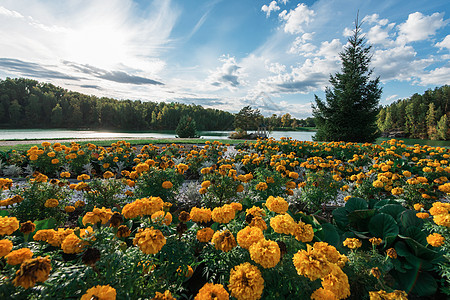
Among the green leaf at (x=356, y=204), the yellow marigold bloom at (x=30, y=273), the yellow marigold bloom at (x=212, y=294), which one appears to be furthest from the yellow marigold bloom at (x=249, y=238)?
the green leaf at (x=356, y=204)

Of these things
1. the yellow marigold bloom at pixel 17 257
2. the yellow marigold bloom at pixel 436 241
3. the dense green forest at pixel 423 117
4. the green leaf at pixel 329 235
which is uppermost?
the dense green forest at pixel 423 117

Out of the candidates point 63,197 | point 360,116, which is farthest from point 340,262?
Result: point 360,116

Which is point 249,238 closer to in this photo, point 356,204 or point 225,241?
point 225,241

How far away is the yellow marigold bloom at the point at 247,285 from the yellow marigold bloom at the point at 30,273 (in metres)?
0.85

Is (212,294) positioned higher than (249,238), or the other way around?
(249,238)

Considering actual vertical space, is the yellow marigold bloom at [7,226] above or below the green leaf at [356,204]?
above

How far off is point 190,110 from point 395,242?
206 feet

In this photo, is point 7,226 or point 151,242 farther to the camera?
point 7,226

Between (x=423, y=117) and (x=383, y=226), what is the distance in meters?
57.0

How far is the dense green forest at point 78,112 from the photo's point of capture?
50625mm

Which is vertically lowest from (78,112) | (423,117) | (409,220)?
(409,220)

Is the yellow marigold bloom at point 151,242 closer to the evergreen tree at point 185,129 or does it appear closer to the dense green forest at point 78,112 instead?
the evergreen tree at point 185,129

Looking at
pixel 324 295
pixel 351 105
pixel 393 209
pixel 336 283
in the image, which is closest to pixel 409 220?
pixel 393 209

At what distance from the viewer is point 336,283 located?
1.03 metres
